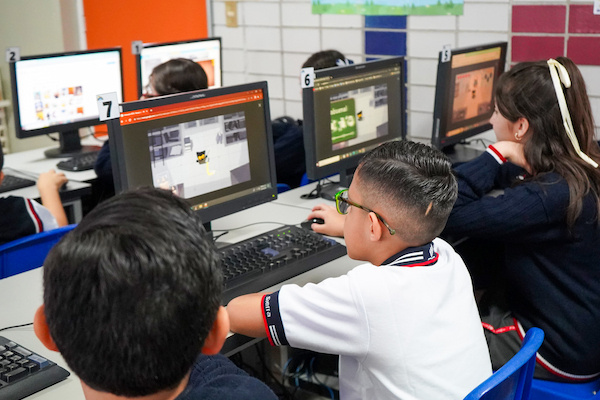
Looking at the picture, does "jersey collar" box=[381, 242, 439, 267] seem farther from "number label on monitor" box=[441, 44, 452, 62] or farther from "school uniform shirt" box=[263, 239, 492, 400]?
"number label on monitor" box=[441, 44, 452, 62]

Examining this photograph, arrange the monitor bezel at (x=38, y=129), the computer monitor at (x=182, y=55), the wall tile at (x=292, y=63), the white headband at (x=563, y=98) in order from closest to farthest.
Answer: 1. the white headband at (x=563, y=98)
2. the monitor bezel at (x=38, y=129)
3. the computer monitor at (x=182, y=55)
4. the wall tile at (x=292, y=63)

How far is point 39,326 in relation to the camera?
0.86 meters

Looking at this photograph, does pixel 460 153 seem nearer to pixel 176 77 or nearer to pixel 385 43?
pixel 385 43

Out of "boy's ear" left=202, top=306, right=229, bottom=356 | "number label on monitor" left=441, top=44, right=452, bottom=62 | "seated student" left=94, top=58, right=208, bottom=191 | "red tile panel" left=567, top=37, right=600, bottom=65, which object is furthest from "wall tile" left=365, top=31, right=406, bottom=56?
"boy's ear" left=202, top=306, right=229, bottom=356

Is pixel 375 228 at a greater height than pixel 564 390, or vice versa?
pixel 375 228

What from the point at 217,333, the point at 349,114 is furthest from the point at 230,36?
the point at 217,333

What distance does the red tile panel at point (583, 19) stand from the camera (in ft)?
9.66

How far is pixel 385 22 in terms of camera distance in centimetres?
358

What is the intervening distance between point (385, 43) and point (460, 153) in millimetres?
782

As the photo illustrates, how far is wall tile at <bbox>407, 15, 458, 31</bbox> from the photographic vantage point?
337 cm

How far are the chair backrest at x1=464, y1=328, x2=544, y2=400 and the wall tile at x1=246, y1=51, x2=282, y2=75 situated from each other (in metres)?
2.96

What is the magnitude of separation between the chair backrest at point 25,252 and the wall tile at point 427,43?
2.02 meters

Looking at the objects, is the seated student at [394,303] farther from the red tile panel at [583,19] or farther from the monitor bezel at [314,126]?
the red tile panel at [583,19]

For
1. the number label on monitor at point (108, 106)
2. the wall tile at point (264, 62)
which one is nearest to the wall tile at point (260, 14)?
the wall tile at point (264, 62)
